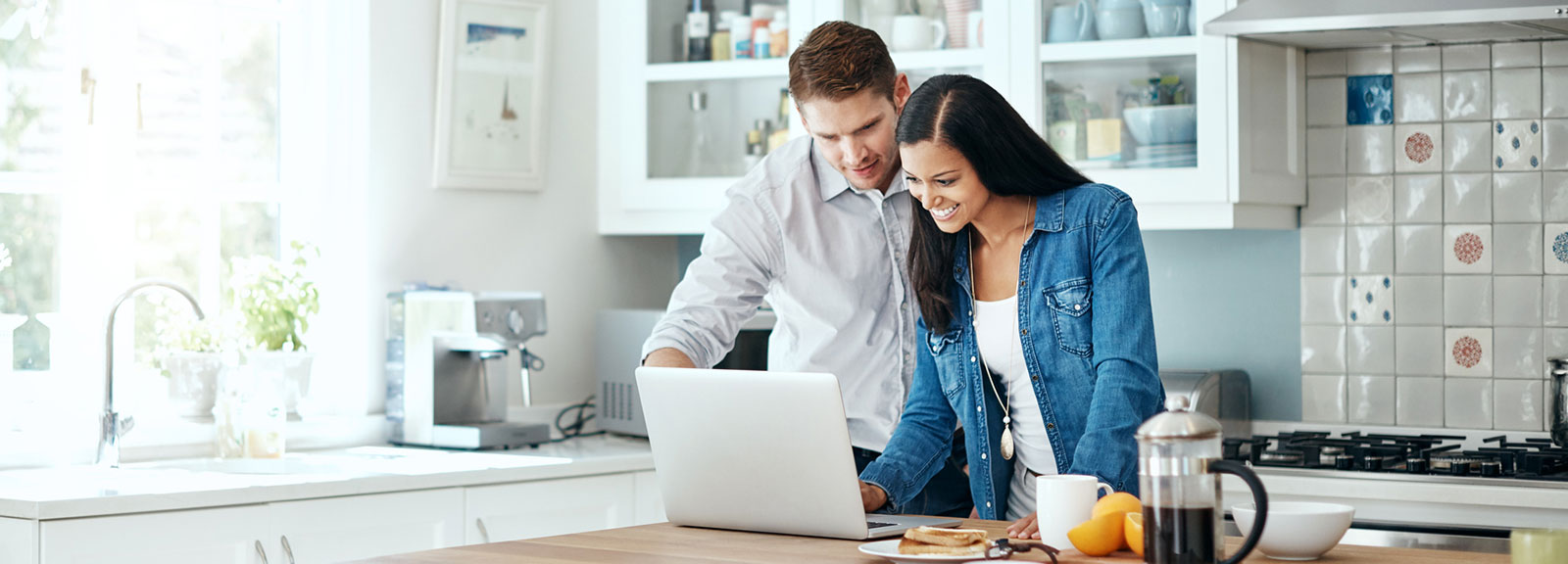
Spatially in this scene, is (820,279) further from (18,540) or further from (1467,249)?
(1467,249)

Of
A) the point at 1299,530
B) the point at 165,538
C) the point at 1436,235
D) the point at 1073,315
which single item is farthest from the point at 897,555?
the point at 1436,235

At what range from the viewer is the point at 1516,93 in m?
3.16

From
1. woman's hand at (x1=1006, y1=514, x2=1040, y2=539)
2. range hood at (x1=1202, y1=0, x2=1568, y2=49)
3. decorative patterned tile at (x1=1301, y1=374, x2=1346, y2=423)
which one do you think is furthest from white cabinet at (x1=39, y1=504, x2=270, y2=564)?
decorative patterned tile at (x1=1301, y1=374, x2=1346, y2=423)

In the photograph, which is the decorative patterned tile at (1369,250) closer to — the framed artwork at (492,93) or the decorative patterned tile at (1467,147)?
the decorative patterned tile at (1467,147)

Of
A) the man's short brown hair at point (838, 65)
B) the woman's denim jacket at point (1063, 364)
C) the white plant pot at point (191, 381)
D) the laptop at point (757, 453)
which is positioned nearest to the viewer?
the laptop at point (757, 453)

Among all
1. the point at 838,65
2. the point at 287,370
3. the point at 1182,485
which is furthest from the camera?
the point at 287,370

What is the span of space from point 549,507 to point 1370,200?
71.7 inches

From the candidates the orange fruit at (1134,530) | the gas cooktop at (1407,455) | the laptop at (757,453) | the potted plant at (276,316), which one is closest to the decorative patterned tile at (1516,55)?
the gas cooktop at (1407,455)

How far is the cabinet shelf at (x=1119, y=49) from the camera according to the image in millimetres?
3109

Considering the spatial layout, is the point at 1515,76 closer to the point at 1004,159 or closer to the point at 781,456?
the point at 1004,159

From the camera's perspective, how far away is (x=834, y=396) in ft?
5.19

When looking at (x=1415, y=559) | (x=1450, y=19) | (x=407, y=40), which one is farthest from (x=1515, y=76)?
(x=407, y=40)

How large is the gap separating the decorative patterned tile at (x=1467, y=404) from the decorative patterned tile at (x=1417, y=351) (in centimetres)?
5

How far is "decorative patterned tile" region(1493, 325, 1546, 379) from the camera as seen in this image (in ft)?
10.3
